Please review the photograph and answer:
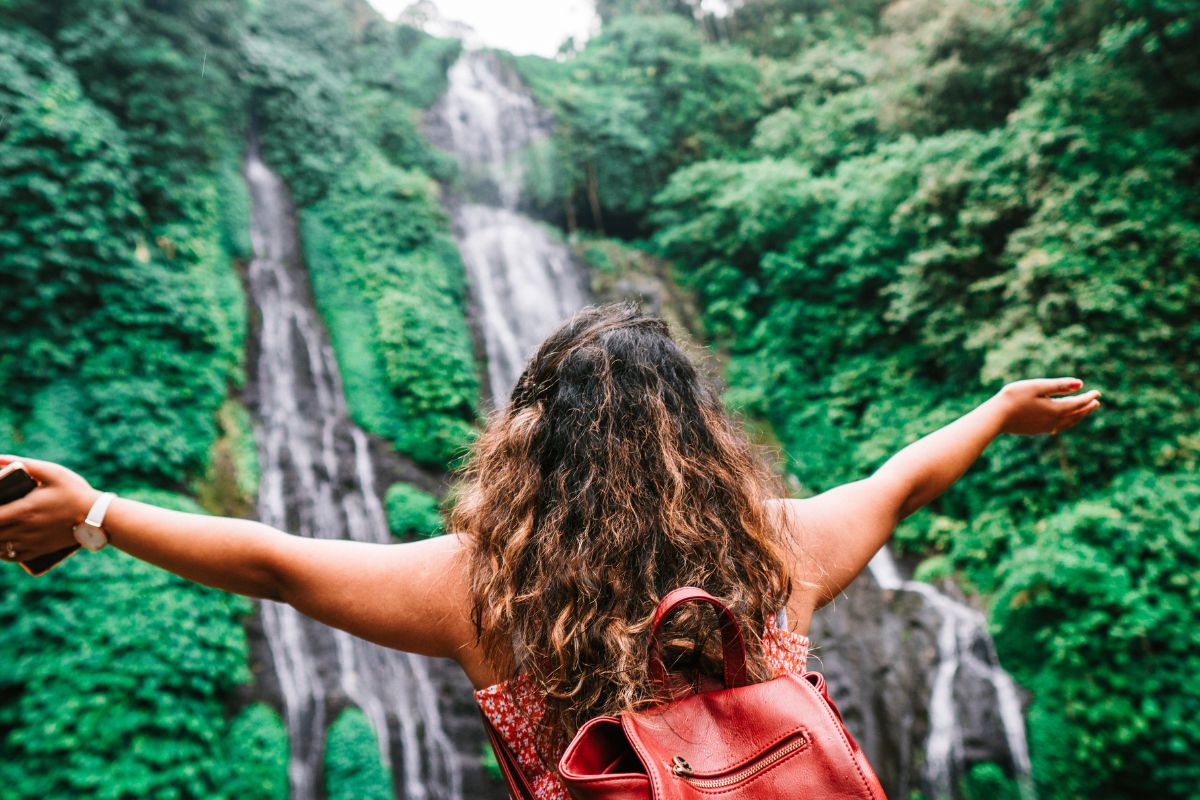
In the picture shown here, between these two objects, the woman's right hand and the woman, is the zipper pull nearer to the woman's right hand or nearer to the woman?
the woman

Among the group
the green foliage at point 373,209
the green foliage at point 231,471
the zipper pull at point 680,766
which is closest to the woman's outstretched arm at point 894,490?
the zipper pull at point 680,766

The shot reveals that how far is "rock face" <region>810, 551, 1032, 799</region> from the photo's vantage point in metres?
5.25

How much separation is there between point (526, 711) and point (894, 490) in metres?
0.98

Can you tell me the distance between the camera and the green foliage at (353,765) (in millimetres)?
5344

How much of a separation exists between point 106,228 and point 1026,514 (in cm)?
996

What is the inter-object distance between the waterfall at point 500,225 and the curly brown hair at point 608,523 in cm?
766

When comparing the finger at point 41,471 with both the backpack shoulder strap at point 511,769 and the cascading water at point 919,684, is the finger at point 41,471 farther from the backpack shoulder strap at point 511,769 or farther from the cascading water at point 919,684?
the cascading water at point 919,684

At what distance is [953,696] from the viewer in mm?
5484

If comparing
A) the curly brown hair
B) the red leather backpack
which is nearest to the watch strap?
the curly brown hair

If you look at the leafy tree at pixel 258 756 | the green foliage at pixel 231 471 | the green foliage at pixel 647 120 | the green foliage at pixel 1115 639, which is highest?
the green foliage at pixel 647 120

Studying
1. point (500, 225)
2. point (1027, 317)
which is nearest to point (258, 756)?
point (1027, 317)

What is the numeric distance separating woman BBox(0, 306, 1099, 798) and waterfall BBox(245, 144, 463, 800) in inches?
207

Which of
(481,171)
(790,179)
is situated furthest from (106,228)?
(790,179)

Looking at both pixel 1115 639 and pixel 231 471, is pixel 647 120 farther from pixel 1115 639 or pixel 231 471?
pixel 1115 639
